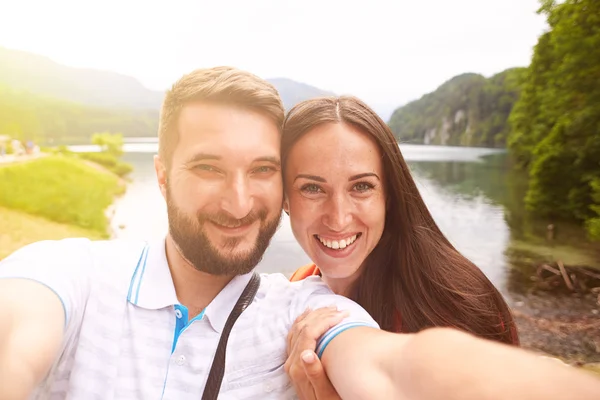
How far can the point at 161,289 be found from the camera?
998 mm

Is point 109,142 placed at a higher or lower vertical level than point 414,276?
lower

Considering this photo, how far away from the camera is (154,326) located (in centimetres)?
96

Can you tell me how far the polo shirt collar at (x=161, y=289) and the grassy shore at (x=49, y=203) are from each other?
913 cm

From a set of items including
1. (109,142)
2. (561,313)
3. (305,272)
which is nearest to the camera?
(305,272)

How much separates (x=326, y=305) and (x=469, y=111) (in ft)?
65.4

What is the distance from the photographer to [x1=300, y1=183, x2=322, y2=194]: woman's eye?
Result: 125cm

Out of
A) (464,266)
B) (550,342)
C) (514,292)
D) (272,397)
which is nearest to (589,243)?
(514,292)

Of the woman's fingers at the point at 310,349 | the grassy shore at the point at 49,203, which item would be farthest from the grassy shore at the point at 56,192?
the woman's fingers at the point at 310,349

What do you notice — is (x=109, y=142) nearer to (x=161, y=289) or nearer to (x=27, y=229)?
(x=27, y=229)

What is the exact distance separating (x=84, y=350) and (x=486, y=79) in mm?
20277

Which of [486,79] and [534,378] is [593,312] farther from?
[486,79]

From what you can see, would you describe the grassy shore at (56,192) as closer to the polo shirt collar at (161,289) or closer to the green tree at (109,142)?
the green tree at (109,142)

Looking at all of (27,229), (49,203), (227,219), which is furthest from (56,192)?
(227,219)

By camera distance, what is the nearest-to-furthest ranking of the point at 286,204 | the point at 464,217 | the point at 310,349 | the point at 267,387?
1. the point at 310,349
2. the point at 267,387
3. the point at 286,204
4. the point at 464,217
